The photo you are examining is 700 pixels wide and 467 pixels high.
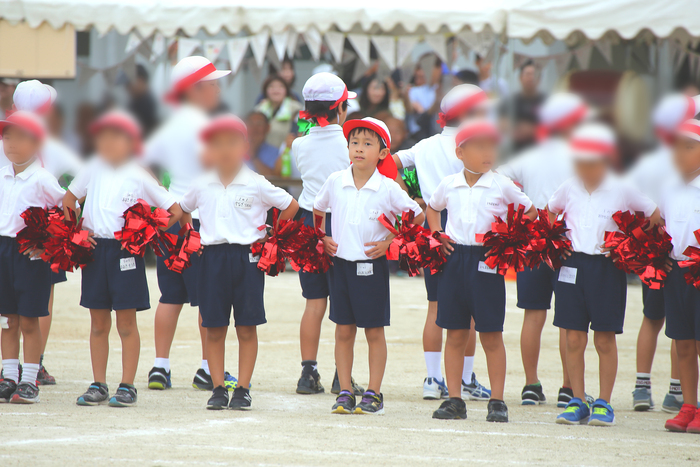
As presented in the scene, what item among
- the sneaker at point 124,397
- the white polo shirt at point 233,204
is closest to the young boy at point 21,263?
the sneaker at point 124,397

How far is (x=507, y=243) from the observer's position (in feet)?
17.7

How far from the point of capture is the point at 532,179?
6.63 meters

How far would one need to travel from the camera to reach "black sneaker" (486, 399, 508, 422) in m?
5.45

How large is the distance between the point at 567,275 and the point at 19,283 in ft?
11.5

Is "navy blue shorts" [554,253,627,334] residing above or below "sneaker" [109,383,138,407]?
above

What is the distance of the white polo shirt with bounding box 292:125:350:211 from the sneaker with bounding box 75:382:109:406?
6.43 ft

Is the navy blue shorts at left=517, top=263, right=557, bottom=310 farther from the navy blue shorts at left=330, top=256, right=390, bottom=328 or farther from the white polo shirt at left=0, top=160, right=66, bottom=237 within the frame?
the white polo shirt at left=0, top=160, right=66, bottom=237

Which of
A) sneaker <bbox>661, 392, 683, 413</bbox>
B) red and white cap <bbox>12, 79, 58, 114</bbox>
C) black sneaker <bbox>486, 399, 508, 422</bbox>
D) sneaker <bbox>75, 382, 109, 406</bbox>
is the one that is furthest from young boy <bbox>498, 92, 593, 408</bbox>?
red and white cap <bbox>12, 79, 58, 114</bbox>

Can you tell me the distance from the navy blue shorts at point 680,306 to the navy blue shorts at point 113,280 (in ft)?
10.6

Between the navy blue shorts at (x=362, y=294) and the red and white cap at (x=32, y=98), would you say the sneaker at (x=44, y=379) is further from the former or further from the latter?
the navy blue shorts at (x=362, y=294)

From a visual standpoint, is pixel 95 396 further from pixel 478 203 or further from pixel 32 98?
pixel 478 203

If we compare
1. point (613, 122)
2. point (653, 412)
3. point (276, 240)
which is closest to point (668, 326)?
point (653, 412)

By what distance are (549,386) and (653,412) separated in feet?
3.48

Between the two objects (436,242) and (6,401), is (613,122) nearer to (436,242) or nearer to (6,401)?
(436,242)
